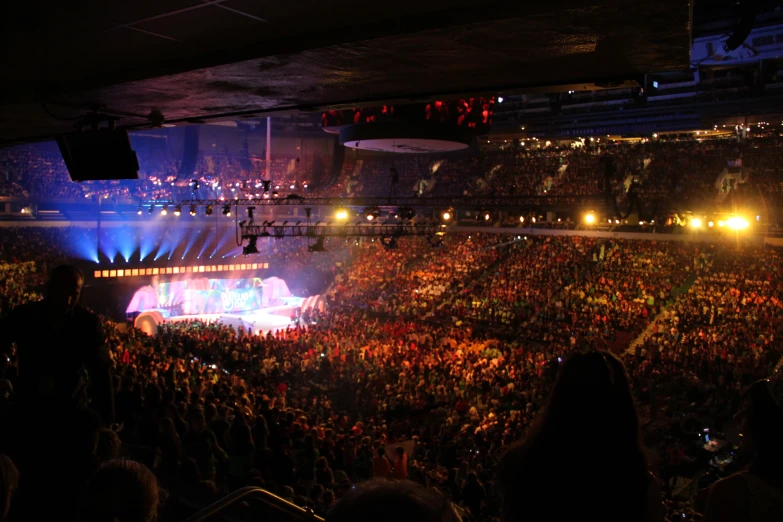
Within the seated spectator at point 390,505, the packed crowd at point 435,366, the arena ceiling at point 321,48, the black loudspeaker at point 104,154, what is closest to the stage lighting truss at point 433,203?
the packed crowd at point 435,366

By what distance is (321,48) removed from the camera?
3.08 metres

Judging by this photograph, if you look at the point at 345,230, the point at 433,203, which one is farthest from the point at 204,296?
the point at 433,203

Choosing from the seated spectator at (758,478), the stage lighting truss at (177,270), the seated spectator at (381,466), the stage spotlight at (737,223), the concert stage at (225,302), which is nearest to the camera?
the seated spectator at (758,478)

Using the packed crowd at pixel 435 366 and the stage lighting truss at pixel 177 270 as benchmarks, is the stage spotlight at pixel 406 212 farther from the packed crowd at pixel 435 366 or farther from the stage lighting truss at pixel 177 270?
the stage lighting truss at pixel 177 270

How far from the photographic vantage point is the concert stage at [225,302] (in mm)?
22945

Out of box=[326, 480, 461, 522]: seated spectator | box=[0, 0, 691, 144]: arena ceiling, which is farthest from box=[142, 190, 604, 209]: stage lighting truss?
box=[326, 480, 461, 522]: seated spectator

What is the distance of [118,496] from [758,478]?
1.61 meters

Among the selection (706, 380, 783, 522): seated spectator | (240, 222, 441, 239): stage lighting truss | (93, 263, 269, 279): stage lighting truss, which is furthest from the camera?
(93, 263, 269, 279): stage lighting truss

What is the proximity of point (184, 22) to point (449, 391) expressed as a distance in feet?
30.4

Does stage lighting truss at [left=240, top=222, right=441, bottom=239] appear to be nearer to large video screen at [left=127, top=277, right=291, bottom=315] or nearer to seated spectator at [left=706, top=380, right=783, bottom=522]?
large video screen at [left=127, top=277, right=291, bottom=315]

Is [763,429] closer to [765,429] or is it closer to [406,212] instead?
[765,429]

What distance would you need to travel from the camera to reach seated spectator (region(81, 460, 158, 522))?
1.28 meters

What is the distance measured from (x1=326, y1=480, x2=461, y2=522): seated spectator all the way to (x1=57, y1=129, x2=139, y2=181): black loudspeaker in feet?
15.4

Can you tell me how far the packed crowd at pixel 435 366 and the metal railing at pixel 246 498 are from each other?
0.22 metres
